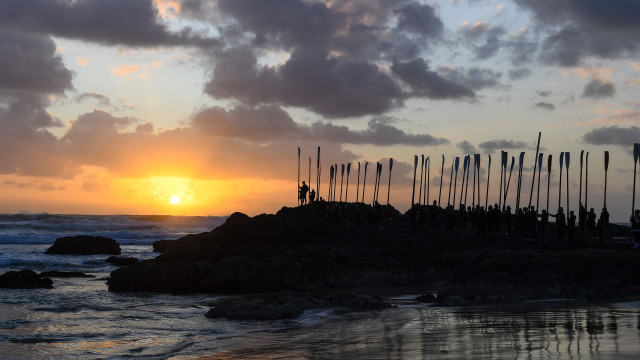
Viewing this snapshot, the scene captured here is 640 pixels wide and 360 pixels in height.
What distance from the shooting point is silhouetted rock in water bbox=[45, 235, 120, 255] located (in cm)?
5450

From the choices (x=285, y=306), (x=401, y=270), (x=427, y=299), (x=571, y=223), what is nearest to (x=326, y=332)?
(x=285, y=306)

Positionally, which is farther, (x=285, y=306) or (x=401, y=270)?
(x=401, y=270)

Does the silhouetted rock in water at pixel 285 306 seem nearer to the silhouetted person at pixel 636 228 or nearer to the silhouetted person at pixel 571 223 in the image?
the silhouetted person at pixel 636 228

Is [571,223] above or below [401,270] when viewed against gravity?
above

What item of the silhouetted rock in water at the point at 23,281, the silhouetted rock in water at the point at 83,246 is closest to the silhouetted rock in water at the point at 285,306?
the silhouetted rock in water at the point at 23,281

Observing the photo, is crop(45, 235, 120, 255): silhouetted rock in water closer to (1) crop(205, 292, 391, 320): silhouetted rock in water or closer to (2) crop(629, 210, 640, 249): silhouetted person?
(1) crop(205, 292, 391, 320): silhouetted rock in water

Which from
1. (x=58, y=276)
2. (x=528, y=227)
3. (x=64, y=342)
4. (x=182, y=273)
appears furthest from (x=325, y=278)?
(x=528, y=227)

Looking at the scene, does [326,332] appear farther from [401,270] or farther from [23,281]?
[23,281]

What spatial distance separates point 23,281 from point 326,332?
1832 centimetres

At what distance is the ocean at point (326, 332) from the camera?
1088 centimetres

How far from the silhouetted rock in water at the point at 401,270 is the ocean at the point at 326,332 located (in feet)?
6.63

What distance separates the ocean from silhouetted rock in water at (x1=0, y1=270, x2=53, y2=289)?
469 centimetres

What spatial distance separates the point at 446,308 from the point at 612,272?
7.73 metres

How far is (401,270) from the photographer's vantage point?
27375 millimetres
